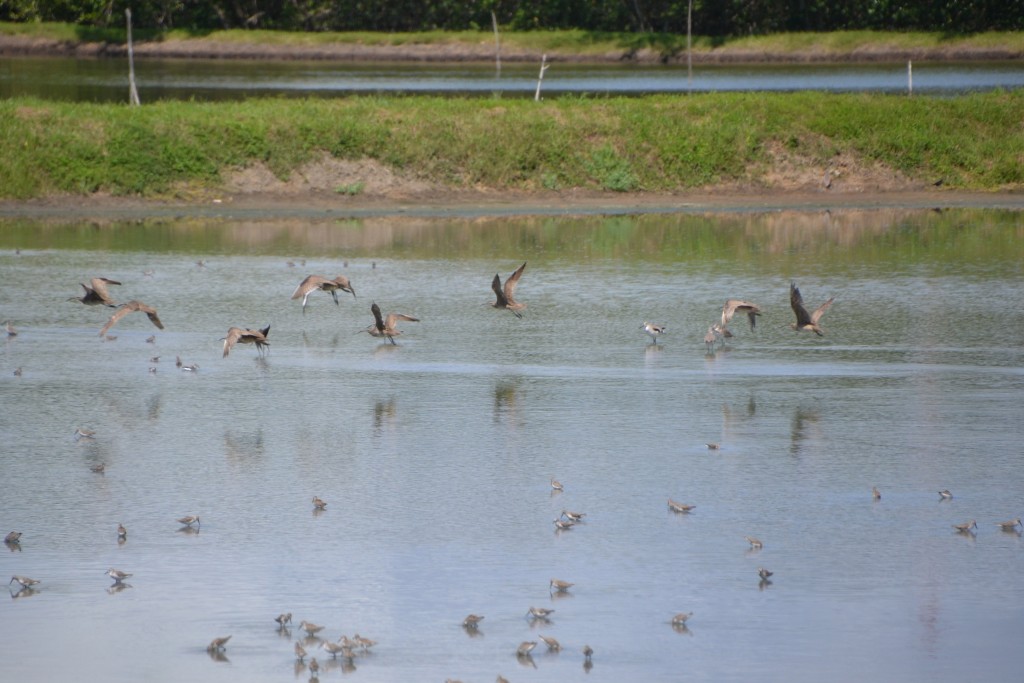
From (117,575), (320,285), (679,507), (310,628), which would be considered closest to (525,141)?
(320,285)

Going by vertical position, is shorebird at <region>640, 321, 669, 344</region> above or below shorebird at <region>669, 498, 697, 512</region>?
above

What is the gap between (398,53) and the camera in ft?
226

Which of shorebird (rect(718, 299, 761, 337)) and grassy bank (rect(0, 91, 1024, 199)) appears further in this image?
grassy bank (rect(0, 91, 1024, 199))

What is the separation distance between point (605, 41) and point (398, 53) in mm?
8687

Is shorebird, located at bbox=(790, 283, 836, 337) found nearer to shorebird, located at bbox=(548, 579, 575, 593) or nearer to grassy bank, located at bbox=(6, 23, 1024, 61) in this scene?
shorebird, located at bbox=(548, 579, 575, 593)

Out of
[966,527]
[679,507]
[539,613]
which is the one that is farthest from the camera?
[679,507]

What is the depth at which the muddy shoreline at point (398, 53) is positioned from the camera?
62.3 metres

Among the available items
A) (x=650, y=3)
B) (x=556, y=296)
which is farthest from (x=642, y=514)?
(x=650, y=3)

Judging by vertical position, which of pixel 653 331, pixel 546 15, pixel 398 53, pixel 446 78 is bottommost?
pixel 653 331

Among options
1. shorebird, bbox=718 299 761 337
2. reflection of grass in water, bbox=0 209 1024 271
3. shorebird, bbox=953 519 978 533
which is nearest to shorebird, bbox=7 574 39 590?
shorebird, bbox=953 519 978 533

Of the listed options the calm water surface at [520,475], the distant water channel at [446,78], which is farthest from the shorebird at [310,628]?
the distant water channel at [446,78]

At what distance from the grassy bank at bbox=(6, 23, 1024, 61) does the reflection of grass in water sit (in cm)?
3382

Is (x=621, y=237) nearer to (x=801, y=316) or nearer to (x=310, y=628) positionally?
(x=801, y=316)

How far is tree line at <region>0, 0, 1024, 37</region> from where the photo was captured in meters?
64.1
